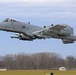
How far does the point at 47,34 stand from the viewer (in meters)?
79.9

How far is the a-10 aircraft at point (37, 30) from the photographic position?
7994cm

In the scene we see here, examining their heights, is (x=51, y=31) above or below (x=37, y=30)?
below

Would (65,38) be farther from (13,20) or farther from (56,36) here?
(13,20)

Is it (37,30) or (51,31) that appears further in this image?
(37,30)

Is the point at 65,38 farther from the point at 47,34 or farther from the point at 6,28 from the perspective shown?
the point at 6,28

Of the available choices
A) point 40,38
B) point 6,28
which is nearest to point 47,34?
point 40,38

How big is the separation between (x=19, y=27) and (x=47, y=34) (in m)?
5.51

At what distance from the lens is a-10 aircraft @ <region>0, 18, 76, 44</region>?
7994 centimetres

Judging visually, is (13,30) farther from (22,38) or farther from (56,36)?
(56,36)

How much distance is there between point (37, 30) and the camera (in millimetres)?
83125

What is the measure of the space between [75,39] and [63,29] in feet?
8.84

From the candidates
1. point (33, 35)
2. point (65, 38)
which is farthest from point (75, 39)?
point (33, 35)

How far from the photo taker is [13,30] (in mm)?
81312

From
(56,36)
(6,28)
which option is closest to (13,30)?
(6,28)
